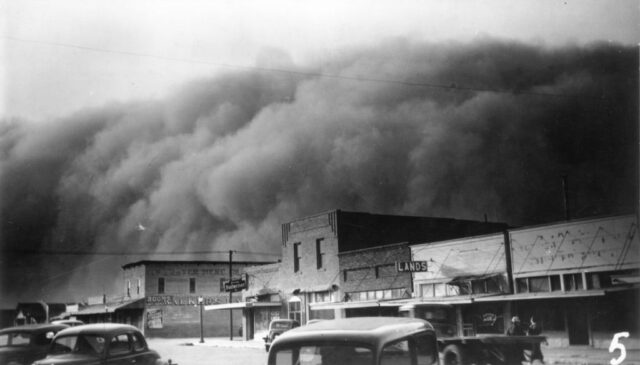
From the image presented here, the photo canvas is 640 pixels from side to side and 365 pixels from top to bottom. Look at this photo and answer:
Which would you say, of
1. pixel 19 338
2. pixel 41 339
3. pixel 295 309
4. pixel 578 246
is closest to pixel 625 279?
pixel 578 246

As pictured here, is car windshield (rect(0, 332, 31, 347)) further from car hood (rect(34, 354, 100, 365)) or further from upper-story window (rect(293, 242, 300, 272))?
upper-story window (rect(293, 242, 300, 272))

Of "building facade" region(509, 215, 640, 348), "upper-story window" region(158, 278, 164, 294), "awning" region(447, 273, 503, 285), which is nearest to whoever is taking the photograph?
"building facade" region(509, 215, 640, 348)

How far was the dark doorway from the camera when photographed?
23.5 metres

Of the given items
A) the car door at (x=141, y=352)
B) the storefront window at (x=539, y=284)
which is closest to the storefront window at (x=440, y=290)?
the storefront window at (x=539, y=284)

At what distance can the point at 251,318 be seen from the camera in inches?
1762

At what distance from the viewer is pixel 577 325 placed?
2383 centimetres

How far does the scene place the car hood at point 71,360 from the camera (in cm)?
1148

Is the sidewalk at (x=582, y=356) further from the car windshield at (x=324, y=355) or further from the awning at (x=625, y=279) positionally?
the car windshield at (x=324, y=355)

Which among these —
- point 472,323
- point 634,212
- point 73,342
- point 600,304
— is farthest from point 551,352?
point 73,342

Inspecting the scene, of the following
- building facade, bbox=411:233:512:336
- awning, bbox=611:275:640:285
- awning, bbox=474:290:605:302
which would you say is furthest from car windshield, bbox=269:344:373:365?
building facade, bbox=411:233:512:336

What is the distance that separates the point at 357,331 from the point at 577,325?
2011 cm

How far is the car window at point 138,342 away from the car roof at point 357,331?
21.8ft

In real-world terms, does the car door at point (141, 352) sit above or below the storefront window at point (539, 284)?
below

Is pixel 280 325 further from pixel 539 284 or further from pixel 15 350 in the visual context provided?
pixel 15 350
